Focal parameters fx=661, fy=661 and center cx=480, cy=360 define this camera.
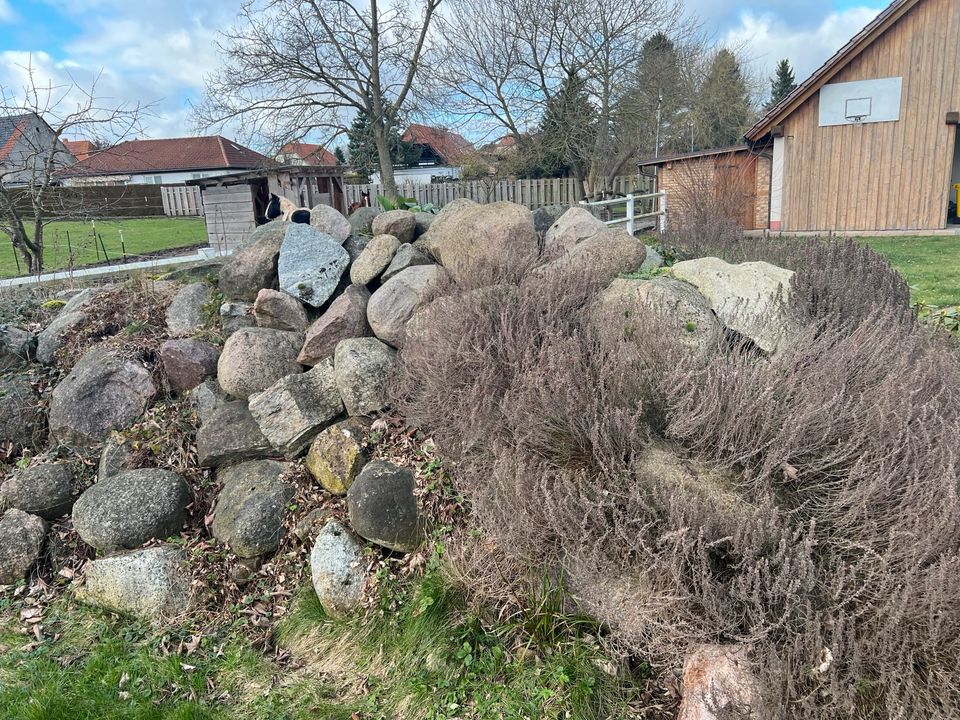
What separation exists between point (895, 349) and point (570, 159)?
20.9 m

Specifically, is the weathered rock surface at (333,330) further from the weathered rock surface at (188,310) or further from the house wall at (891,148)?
the house wall at (891,148)

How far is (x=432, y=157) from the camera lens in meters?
41.5

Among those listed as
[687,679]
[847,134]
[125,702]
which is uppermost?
[847,134]

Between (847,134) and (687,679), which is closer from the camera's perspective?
(687,679)

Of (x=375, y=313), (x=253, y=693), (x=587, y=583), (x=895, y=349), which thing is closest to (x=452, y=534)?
(x=587, y=583)

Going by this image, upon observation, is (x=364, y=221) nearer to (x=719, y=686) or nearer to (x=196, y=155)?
(x=719, y=686)

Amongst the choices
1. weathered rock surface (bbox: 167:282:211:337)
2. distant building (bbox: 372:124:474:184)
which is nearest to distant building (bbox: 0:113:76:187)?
weathered rock surface (bbox: 167:282:211:337)

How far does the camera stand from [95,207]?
1060 centimetres

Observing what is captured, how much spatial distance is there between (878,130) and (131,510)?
55.4ft

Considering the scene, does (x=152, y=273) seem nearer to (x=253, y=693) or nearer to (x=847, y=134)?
(x=253, y=693)

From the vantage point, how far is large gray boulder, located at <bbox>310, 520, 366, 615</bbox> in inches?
151

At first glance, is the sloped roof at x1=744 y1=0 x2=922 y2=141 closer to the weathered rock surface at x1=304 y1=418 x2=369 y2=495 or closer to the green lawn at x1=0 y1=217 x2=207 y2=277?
the green lawn at x1=0 y1=217 x2=207 y2=277

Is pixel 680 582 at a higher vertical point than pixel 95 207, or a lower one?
lower

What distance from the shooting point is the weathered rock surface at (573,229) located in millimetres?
5857
